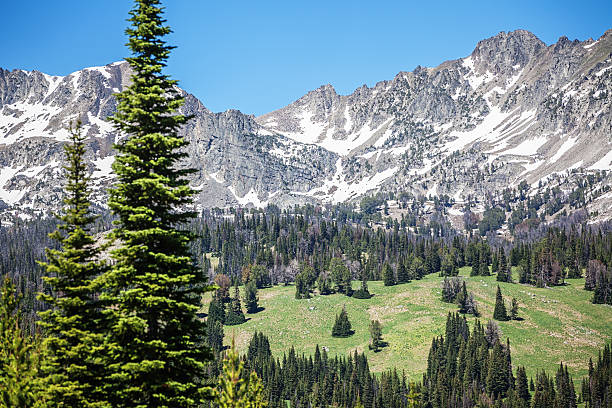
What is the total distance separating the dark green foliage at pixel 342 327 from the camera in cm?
18925

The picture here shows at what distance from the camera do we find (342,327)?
623ft

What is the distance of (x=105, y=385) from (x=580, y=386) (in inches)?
5899

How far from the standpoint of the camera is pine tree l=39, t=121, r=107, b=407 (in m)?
26.5

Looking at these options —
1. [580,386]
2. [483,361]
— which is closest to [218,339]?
[483,361]

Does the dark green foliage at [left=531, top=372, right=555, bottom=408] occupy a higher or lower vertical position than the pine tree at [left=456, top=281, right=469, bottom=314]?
lower

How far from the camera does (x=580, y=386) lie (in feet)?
476

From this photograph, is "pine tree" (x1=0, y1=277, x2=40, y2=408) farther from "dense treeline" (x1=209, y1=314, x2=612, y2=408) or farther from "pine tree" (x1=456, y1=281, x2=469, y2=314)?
"pine tree" (x1=456, y1=281, x2=469, y2=314)

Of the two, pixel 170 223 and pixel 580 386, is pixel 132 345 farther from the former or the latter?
pixel 580 386

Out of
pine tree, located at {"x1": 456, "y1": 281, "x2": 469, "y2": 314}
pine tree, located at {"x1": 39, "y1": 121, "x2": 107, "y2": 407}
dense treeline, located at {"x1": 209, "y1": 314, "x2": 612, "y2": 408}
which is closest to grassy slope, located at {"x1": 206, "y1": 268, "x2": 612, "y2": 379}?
pine tree, located at {"x1": 456, "y1": 281, "x2": 469, "y2": 314}

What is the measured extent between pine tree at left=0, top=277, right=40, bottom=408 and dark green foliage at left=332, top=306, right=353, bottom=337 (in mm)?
163232

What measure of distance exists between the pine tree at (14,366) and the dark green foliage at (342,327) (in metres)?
163

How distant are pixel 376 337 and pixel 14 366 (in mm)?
155352

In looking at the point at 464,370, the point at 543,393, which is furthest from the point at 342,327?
the point at 543,393

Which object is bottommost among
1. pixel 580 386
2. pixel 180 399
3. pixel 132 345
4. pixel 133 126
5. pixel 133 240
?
pixel 580 386
